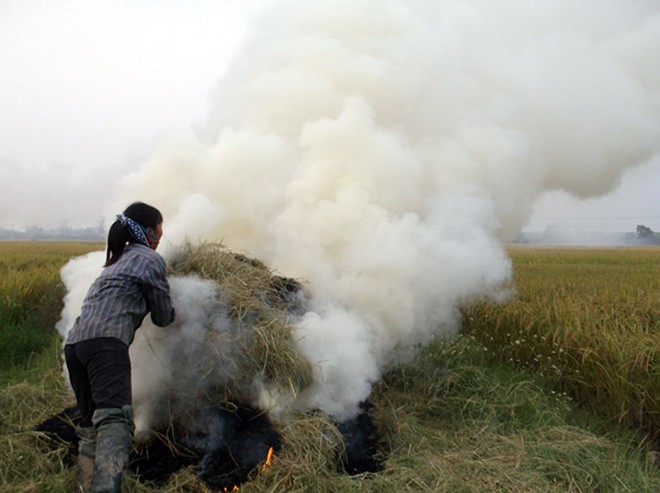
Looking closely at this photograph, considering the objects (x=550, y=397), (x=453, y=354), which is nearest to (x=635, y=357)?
(x=550, y=397)

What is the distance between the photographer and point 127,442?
10.3 ft

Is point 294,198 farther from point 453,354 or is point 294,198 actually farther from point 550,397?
point 550,397

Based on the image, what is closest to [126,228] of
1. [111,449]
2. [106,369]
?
[106,369]

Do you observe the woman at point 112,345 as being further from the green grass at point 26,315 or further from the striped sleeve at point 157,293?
the green grass at point 26,315

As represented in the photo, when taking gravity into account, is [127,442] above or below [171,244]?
below

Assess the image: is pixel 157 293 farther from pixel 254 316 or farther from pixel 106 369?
pixel 254 316

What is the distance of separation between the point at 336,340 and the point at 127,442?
6.39 feet

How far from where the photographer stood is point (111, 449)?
3.05 metres

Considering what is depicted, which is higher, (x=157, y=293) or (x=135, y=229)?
(x=135, y=229)

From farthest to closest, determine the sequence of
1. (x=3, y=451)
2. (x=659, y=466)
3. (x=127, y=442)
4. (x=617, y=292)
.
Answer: (x=617, y=292) → (x=659, y=466) → (x=3, y=451) → (x=127, y=442)

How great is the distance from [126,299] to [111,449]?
90cm

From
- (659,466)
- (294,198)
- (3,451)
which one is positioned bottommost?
(659,466)

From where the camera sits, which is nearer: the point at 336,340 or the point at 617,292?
the point at 336,340

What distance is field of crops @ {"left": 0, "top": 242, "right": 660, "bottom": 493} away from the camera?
355 cm
